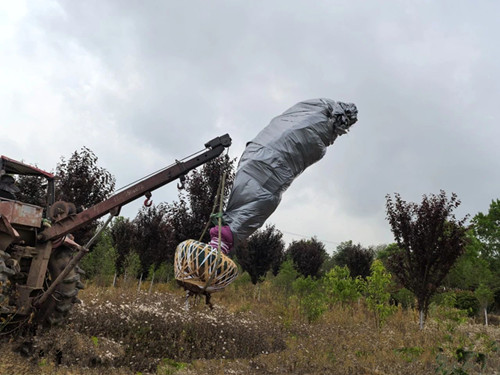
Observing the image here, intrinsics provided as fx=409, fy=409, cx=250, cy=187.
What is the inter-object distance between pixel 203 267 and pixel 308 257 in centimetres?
1706

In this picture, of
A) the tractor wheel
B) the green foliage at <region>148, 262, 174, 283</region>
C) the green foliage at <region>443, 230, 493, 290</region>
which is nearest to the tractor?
the tractor wheel

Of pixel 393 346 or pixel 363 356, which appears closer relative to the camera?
pixel 363 356

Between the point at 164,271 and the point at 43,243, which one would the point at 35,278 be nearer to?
the point at 43,243

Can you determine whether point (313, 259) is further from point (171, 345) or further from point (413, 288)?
point (171, 345)

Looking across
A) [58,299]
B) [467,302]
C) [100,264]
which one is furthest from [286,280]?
[58,299]

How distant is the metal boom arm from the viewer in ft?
14.7

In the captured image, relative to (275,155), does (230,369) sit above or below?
below

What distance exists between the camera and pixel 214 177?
1091cm

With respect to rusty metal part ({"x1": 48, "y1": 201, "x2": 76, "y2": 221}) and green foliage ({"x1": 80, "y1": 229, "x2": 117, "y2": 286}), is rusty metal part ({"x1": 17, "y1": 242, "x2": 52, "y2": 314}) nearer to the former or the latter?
rusty metal part ({"x1": 48, "y1": 201, "x2": 76, "y2": 221})

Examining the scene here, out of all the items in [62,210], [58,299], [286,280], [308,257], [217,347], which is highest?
[308,257]

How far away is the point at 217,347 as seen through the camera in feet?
21.1

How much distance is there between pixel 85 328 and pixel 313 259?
14894mm

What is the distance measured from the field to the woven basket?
1809 mm

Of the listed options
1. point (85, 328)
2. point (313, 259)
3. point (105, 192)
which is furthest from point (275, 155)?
point (313, 259)
